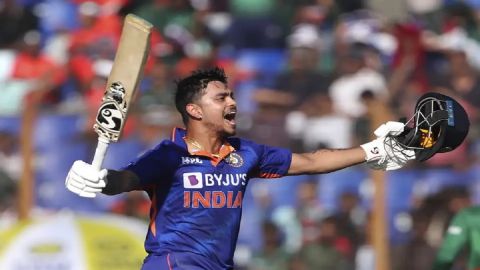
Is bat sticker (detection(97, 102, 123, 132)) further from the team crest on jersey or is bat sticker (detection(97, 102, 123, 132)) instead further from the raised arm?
the raised arm

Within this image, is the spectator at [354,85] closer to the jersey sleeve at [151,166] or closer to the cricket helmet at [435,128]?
the cricket helmet at [435,128]

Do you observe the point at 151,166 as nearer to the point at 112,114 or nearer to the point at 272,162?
the point at 112,114

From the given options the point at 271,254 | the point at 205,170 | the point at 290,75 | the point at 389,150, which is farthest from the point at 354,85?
the point at 205,170

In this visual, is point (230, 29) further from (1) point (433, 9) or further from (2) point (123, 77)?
(2) point (123, 77)

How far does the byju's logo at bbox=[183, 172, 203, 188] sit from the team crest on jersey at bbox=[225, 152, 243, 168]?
22 cm

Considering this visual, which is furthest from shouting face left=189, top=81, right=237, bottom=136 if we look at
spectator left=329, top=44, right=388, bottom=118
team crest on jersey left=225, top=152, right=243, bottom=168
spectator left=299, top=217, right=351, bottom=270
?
spectator left=329, top=44, right=388, bottom=118

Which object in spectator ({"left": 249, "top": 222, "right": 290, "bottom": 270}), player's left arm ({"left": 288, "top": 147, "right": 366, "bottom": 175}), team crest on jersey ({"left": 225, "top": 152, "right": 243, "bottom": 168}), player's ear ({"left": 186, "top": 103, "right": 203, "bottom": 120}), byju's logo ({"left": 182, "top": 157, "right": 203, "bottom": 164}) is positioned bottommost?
spectator ({"left": 249, "top": 222, "right": 290, "bottom": 270})

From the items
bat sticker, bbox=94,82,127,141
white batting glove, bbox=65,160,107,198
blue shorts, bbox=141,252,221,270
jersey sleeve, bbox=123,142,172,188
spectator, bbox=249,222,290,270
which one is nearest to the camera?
white batting glove, bbox=65,160,107,198

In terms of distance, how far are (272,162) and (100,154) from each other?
3.67 feet

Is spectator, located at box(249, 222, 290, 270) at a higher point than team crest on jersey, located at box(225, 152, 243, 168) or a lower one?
lower

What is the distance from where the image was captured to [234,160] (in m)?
5.64

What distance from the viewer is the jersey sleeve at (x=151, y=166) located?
5.27 m

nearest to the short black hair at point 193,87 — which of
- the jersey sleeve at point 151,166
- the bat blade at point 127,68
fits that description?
the jersey sleeve at point 151,166

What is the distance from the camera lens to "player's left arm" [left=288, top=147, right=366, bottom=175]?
5.78m
